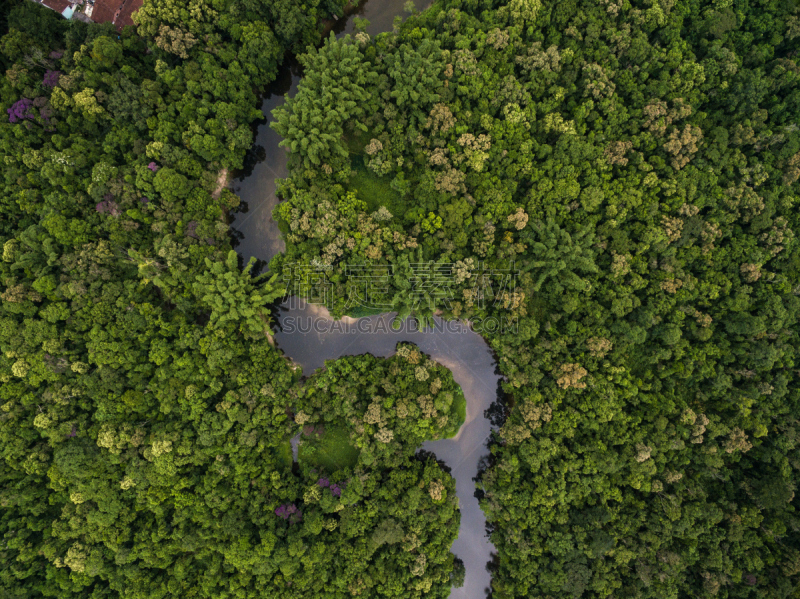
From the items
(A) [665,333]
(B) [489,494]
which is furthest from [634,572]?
(A) [665,333]

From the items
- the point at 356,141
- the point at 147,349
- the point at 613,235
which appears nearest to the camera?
the point at 147,349

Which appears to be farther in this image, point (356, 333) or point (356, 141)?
point (356, 333)

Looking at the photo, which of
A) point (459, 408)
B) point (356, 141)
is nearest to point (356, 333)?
point (459, 408)

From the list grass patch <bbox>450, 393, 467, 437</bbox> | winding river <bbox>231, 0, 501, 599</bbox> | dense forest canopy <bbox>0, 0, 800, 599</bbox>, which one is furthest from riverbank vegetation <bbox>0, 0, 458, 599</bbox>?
grass patch <bbox>450, 393, 467, 437</bbox>

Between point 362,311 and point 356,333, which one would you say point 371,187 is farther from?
point 356,333

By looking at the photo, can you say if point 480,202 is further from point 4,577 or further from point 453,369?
point 4,577

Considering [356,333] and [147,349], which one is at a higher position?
[356,333]
